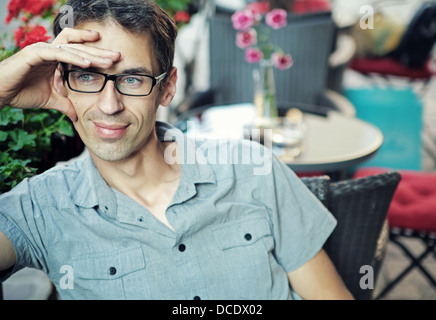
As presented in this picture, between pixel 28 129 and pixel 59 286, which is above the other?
pixel 28 129

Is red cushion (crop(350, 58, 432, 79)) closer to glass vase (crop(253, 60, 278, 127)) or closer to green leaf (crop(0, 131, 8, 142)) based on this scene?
glass vase (crop(253, 60, 278, 127))

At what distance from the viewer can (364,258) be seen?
152 cm

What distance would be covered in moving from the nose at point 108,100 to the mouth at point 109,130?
0.04 meters

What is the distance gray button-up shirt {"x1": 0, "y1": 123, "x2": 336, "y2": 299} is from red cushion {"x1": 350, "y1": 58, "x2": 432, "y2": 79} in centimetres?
394

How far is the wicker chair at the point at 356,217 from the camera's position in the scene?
1.41 meters

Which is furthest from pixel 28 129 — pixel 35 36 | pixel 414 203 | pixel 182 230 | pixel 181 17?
pixel 414 203

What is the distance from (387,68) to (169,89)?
4.17m

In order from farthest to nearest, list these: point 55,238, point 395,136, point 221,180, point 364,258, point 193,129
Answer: point 395,136
point 193,129
point 364,258
point 221,180
point 55,238

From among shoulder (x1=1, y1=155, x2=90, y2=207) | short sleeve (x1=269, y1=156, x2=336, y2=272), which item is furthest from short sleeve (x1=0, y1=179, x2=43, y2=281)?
short sleeve (x1=269, y1=156, x2=336, y2=272)

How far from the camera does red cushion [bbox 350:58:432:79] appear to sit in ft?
15.8

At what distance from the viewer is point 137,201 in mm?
1280
